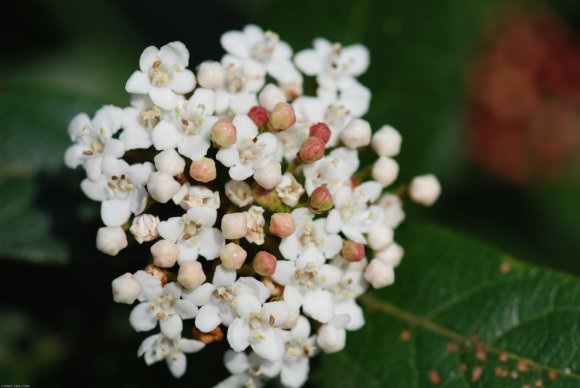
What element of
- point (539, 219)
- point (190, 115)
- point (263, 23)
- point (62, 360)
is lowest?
point (62, 360)

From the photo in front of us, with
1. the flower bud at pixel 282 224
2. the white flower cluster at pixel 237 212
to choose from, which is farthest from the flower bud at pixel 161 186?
the flower bud at pixel 282 224

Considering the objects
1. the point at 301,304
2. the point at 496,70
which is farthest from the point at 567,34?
the point at 301,304

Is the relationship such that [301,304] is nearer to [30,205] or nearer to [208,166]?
[208,166]

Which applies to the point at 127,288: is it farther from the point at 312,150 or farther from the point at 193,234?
the point at 312,150

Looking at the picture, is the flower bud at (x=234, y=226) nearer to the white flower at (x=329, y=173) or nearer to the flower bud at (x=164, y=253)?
the flower bud at (x=164, y=253)

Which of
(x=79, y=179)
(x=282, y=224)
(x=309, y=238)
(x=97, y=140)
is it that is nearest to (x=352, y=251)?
(x=309, y=238)

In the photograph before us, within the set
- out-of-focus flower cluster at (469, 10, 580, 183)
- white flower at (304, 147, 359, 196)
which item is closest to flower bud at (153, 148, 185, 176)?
white flower at (304, 147, 359, 196)
